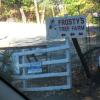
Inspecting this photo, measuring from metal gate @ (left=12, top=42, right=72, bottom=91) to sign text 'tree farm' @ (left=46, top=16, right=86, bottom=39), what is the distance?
21 centimetres

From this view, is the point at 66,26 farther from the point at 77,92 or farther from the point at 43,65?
the point at 77,92

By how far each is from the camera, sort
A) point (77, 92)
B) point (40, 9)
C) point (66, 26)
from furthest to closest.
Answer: point (40, 9), point (66, 26), point (77, 92)

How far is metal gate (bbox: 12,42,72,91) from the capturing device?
613 centimetres

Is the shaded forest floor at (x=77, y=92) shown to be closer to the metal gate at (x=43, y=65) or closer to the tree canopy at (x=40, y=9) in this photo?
the metal gate at (x=43, y=65)

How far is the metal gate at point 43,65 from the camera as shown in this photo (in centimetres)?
613

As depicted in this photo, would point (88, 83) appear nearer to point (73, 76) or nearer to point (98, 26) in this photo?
point (73, 76)

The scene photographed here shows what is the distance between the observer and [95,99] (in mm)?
5551

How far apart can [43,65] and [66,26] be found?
0.72 m

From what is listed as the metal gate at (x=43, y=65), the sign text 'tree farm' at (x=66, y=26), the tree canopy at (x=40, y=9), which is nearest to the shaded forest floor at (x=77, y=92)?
the metal gate at (x=43, y=65)

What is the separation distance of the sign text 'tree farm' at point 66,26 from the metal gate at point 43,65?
21cm

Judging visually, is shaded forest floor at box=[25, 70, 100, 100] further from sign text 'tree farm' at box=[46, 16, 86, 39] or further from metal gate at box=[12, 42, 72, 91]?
sign text 'tree farm' at box=[46, 16, 86, 39]

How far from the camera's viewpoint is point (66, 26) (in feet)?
20.4

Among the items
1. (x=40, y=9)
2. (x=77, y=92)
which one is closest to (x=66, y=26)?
(x=40, y=9)

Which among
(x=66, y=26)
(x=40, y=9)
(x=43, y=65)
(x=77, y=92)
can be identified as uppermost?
(x=40, y=9)
